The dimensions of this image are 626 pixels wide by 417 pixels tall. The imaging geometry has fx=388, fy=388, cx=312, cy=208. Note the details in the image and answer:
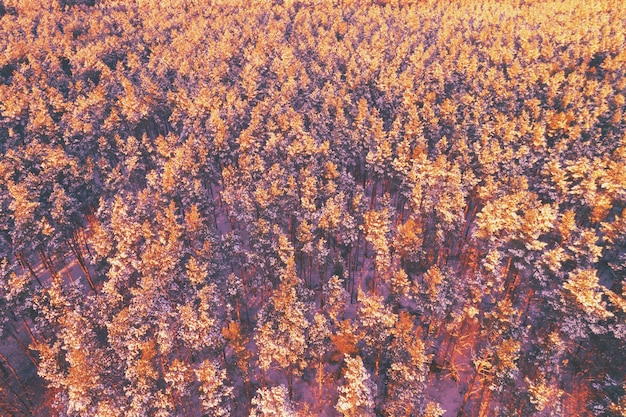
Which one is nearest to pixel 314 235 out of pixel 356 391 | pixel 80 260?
pixel 356 391

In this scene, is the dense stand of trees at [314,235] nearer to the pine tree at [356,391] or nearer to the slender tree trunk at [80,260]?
the pine tree at [356,391]

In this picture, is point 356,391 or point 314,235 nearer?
point 356,391

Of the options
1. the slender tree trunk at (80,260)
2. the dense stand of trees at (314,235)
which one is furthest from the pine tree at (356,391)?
the slender tree trunk at (80,260)

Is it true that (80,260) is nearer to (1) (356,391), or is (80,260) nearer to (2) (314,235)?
(2) (314,235)

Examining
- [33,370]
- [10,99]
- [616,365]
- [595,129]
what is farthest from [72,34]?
[616,365]

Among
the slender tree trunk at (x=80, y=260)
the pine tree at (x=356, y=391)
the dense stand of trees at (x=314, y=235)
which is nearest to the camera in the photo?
the pine tree at (x=356, y=391)

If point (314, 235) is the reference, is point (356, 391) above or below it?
below

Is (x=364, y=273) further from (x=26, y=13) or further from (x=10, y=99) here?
(x=26, y=13)

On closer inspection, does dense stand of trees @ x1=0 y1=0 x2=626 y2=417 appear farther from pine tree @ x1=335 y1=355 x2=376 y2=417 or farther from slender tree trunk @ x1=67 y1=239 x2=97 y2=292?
slender tree trunk @ x1=67 y1=239 x2=97 y2=292

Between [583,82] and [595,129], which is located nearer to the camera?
[595,129]
